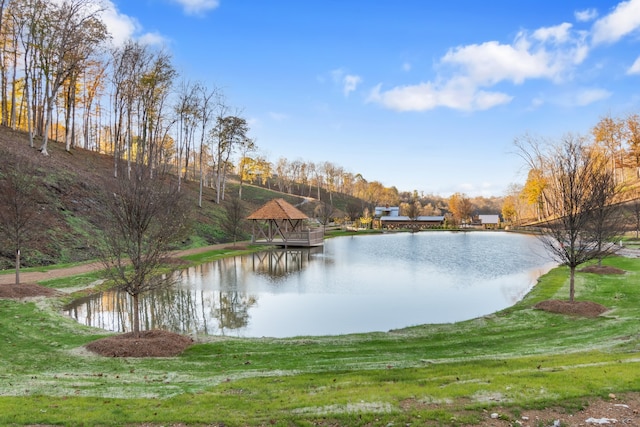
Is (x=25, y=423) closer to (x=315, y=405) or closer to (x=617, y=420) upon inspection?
(x=315, y=405)

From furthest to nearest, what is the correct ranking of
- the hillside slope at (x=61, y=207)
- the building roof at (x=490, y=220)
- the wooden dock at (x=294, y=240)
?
the building roof at (x=490, y=220) < the wooden dock at (x=294, y=240) < the hillside slope at (x=61, y=207)

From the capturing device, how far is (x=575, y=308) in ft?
42.6

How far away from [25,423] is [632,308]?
15790mm

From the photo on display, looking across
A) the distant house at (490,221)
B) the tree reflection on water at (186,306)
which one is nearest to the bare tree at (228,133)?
the tree reflection on water at (186,306)

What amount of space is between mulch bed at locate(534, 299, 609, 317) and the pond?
1.75m

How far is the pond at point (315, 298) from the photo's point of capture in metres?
13.0

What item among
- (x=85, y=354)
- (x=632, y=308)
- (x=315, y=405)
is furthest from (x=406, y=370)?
(x=632, y=308)

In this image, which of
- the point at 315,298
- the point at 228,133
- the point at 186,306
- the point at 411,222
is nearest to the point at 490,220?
the point at 411,222

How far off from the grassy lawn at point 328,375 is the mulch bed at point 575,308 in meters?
0.43

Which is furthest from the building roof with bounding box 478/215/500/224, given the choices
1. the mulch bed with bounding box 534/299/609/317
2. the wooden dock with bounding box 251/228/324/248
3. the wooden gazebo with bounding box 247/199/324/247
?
the mulch bed with bounding box 534/299/609/317

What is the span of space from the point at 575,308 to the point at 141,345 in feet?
42.3

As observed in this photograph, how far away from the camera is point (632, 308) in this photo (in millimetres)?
12922

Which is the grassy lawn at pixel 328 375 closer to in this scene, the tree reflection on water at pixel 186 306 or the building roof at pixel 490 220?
the tree reflection on water at pixel 186 306

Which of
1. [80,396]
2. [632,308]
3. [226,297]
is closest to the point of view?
[80,396]
